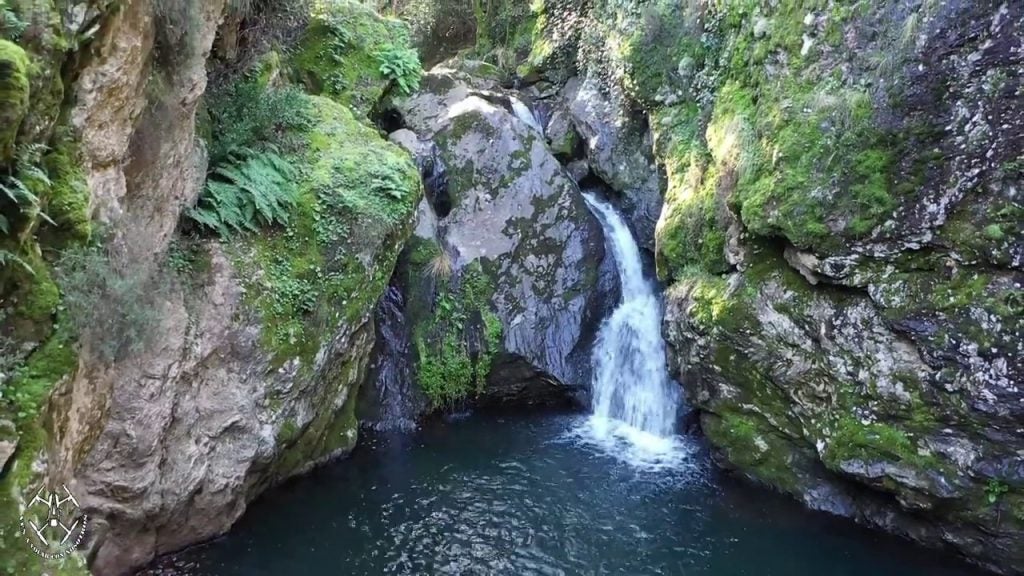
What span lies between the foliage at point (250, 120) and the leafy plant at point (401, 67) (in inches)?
123

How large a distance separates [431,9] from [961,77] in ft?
51.6

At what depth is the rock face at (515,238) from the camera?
40.1 feet

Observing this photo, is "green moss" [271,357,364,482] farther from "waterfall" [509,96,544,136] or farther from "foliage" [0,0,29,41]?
"waterfall" [509,96,544,136]

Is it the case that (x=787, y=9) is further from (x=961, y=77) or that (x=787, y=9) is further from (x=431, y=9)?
(x=431, y=9)

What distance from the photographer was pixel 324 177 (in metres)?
9.54

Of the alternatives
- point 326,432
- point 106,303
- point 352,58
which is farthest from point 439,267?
point 106,303

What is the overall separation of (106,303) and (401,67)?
8347 millimetres

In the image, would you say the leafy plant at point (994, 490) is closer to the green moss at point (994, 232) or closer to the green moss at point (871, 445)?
the green moss at point (871, 445)

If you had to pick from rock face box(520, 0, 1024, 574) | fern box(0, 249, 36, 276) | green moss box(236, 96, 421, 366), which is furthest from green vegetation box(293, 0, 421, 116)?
fern box(0, 249, 36, 276)

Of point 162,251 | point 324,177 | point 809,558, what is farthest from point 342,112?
point 809,558

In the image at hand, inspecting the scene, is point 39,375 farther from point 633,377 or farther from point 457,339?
point 633,377

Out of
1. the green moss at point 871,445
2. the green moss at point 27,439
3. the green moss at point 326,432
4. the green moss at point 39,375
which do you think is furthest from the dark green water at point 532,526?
the green moss at point 39,375

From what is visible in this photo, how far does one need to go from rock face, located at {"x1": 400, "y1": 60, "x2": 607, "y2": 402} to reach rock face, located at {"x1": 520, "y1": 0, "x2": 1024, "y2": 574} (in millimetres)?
2545

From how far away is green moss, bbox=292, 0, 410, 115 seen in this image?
39.9 feet
